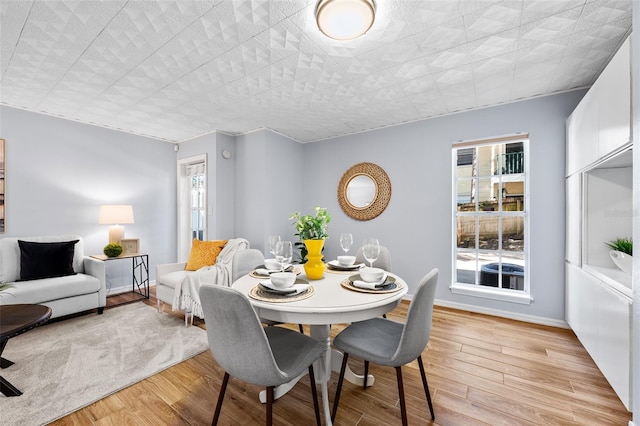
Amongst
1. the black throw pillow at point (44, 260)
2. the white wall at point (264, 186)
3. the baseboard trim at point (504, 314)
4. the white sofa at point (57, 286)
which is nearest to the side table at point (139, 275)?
the white sofa at point (57, 286)

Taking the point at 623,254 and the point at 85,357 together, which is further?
the point at 85,357

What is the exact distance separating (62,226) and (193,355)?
114 inches

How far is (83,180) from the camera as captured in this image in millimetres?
3699

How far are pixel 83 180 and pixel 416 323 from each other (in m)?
4.63

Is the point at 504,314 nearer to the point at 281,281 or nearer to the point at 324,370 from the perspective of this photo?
the point at 324,370

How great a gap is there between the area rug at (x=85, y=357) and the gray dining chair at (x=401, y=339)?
5.13ft

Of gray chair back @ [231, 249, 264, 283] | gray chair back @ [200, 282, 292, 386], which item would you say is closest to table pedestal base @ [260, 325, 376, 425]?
gray chair back @ [200, 282, 292, 386]

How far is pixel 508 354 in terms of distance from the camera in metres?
2.29

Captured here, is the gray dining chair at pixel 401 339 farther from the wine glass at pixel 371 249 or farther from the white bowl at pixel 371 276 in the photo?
the wine glass at pixel 371 249

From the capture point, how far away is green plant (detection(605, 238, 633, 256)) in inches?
71.7

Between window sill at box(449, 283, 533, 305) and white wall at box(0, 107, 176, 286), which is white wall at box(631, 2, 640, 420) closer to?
window sill at box(449, 283, 533, 305)

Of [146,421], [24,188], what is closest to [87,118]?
[24,188]

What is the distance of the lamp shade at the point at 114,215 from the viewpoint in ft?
11.8

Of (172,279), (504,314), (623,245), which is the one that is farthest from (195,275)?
(623,245)
